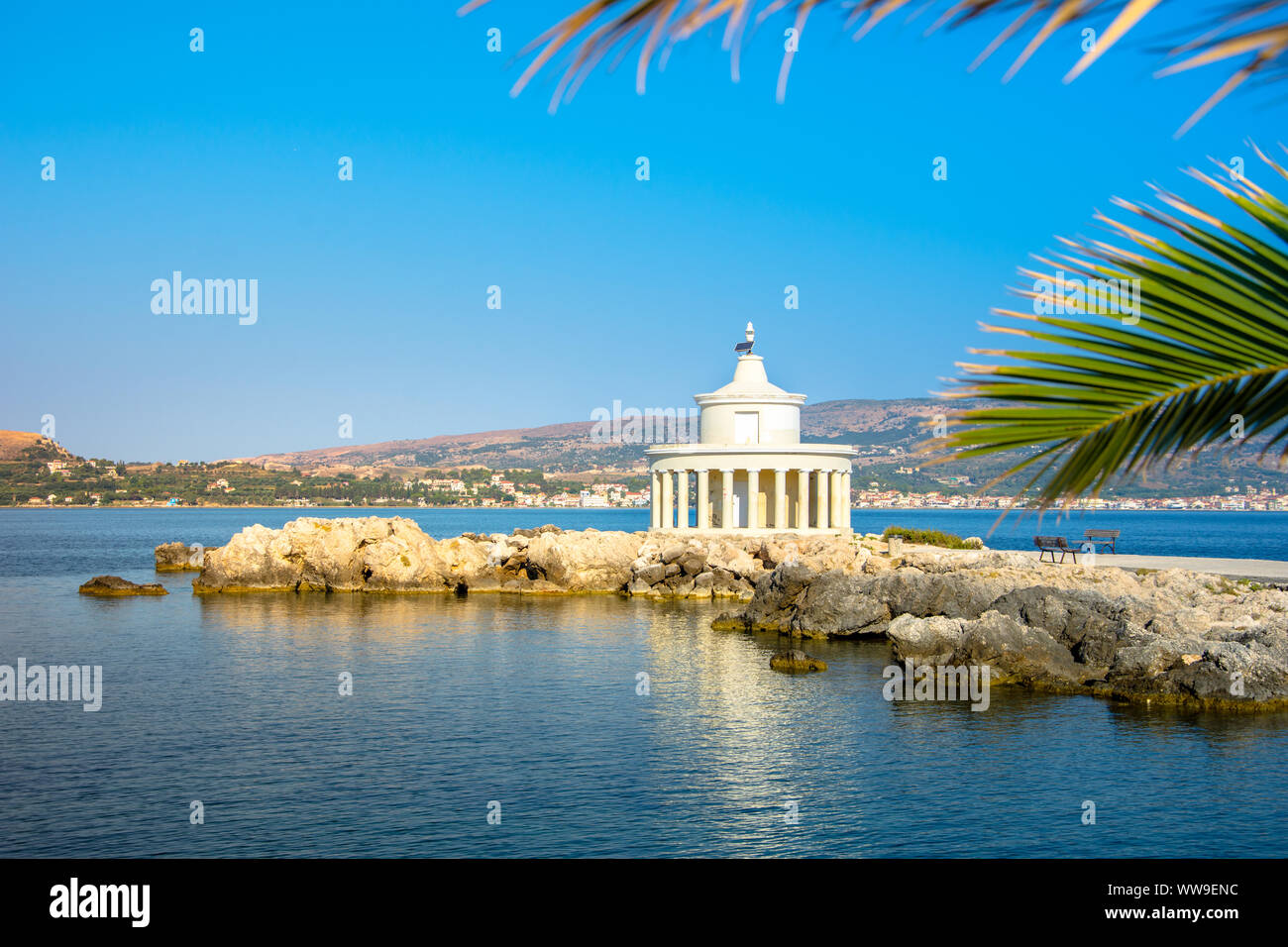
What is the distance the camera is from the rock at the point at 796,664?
84.7 feet

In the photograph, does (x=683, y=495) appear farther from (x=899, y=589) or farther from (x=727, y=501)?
(x=899, y=589)

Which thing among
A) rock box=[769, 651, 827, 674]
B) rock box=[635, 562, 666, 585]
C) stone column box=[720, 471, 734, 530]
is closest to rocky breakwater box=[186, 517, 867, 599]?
rock box=[635, 562, 666, 585]

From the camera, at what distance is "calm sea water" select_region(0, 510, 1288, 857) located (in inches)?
557

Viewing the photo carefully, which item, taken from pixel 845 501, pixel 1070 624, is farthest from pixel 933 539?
pixel 1070 624

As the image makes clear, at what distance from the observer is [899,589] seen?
100ft

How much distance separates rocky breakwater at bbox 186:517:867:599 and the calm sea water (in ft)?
48.2

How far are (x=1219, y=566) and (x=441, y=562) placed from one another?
94.9 ft

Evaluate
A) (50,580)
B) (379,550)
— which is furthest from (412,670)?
(50,580)

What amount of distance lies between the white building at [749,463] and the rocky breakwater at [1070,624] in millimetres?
13990

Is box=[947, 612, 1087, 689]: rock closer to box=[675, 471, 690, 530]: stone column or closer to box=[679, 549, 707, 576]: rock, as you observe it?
box=[679, 549, 707, 576]: rock

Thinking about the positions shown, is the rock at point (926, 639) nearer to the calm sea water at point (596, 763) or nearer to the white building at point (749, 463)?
the calm sea water at point (596, 763)

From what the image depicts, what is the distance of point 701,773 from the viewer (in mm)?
17219
